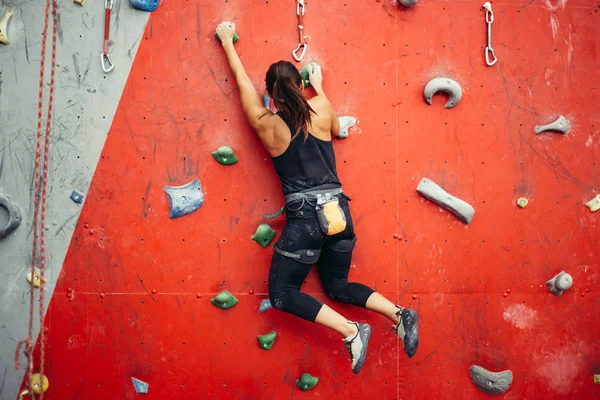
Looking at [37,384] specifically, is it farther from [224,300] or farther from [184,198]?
[184,198]

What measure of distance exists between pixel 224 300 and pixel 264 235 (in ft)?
1.26

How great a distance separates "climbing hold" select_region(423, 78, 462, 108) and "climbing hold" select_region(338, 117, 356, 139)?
0.42 meters

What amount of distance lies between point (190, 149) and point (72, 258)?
0.81 m

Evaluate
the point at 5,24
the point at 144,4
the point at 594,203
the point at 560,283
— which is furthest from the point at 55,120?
the point at 594,203

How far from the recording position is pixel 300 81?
257cm

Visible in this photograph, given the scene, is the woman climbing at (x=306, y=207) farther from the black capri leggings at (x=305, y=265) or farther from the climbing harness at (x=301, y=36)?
the climbing harness at (x=301, y=36)

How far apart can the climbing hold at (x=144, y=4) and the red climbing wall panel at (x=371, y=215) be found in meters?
0.06

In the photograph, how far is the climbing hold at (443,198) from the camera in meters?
2.90

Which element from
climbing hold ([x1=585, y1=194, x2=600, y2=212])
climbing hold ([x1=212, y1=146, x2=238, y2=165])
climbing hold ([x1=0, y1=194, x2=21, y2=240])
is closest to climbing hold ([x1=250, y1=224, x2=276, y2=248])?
climbing hold ([x1=212, y1=146, x2=238, y2=165])

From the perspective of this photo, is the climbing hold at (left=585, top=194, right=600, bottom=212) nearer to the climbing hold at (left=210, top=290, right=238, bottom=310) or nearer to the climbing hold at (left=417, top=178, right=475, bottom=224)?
the climbing hold at (left=417, top=178, right=475, bottom=224)

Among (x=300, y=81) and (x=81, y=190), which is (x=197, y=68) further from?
(x=81, y=190)

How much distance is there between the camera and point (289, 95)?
8.20ft

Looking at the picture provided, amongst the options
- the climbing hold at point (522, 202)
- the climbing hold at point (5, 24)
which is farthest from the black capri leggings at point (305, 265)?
the climbing hold at point (5, 24)

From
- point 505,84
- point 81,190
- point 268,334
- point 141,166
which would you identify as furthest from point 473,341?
point 81,190
